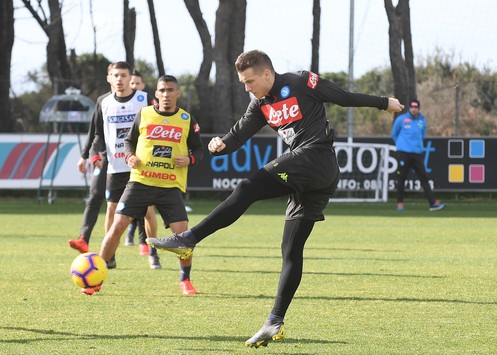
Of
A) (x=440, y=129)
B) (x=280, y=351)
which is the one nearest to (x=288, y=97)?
(x=280, y=351)

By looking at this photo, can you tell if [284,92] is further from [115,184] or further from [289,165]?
[115,184]

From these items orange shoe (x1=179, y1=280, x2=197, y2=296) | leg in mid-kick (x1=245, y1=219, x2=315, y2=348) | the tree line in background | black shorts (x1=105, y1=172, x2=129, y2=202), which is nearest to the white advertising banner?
the tree line in background

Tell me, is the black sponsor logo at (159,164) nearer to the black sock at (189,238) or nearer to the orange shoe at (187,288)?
the orange shoe at (187,288)

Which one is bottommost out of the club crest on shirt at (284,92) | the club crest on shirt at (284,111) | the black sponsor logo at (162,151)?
the black sponsor logo at (162,151)

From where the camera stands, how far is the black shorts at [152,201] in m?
9.88

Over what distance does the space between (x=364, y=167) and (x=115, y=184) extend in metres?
13.6

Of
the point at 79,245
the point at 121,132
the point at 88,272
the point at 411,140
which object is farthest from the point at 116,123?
the point at 411,140

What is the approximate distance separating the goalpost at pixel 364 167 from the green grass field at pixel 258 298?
7609mm

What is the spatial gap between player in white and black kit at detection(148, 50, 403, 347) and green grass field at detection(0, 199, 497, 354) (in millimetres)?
555

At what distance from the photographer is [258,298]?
366 inches

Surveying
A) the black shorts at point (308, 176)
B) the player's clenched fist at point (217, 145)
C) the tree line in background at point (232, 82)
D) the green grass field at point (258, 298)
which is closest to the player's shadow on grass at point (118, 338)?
the green grass field at point (258, 298)

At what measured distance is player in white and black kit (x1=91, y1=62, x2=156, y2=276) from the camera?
11188 millimetres

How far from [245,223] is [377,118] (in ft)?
48.4

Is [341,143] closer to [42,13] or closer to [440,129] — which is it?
[440,129]
